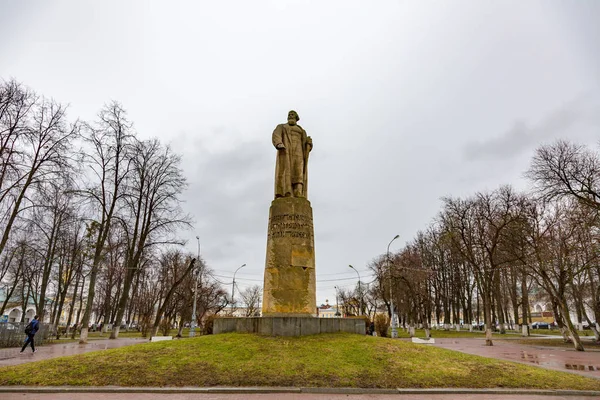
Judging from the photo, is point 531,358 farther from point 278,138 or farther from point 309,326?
point 278,138

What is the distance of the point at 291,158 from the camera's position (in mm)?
13328

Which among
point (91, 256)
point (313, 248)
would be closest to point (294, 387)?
point (313, 248)

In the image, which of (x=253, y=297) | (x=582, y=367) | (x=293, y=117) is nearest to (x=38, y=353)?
(x=293, y=117)

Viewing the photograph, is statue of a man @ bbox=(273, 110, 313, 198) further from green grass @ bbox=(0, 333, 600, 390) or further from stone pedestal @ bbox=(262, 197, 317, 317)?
green grass @ bbox=(0, 333, 600, 390)

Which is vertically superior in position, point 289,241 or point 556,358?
point 289,241

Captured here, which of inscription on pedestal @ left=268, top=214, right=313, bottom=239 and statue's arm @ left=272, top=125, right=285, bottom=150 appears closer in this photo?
inscription on pedestal @ left=268, top=214, right=313, bottom=239

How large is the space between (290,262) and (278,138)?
4454mm

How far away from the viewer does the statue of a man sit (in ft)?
42.6

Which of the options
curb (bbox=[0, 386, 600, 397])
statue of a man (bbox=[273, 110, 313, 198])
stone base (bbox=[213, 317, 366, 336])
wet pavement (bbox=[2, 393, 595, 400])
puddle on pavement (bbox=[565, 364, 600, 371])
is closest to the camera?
wet pavement (bbox=[2, 393, 595, 400])

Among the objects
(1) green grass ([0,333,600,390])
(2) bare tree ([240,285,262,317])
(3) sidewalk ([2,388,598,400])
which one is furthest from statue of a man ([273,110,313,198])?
(2) bare tree ([240,285,262,317])

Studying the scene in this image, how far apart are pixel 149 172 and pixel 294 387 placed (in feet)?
70.5

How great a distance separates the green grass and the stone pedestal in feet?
3.82

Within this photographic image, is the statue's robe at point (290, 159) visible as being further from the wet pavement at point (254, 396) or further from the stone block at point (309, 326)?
the wet pavement at point (254, 396)

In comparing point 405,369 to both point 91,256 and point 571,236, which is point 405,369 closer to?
point 571,236
